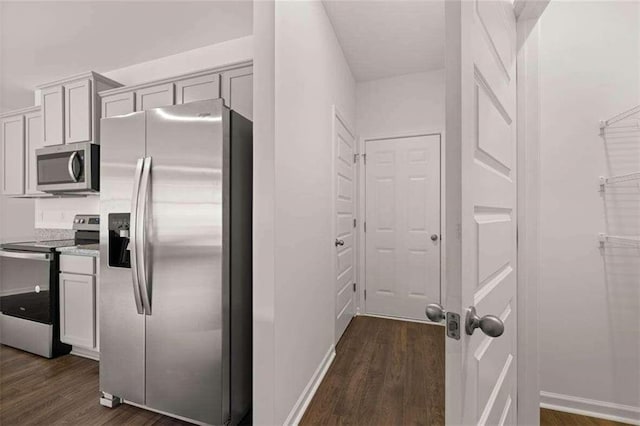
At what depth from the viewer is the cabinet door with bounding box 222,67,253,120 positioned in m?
2.11

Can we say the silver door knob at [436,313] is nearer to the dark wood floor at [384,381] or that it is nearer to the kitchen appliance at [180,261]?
the kitchen appliance at [180,261]

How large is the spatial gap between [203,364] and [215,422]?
299mm

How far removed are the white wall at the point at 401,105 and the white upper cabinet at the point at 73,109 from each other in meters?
2.64

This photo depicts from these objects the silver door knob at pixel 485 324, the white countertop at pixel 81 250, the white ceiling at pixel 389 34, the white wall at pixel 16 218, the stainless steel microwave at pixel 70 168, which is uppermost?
the white ceiling at pixel 389 34

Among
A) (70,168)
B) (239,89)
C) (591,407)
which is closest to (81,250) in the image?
(70,168)

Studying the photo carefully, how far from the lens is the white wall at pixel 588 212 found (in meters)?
1.50

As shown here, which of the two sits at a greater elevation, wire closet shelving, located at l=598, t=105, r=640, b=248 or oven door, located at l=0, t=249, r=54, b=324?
wire closet shelving, located at l=598, t=105, r=640, b=248

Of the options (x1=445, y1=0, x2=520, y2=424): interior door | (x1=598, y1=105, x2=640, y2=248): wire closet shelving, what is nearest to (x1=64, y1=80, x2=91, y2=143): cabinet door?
(x1=445, y1=0, x2=520, y2=424): interior door

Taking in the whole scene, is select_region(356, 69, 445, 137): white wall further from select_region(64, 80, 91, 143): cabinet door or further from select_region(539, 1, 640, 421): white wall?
select_region(64, 80, 91, 143): cabinet door

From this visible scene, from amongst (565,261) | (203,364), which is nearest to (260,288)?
(203,364)

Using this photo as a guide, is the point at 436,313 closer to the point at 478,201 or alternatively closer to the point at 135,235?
the point at 478,201

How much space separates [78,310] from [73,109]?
1880 mm

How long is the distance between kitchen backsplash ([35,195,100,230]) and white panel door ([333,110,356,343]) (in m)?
2.48

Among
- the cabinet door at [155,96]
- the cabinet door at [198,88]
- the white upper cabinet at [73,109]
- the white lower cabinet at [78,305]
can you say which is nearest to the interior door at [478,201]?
the cabinet door at [198,88]
